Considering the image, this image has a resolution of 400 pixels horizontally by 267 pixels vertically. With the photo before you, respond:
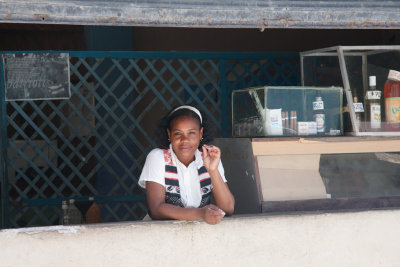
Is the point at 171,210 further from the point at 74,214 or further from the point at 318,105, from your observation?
the point at 74,214

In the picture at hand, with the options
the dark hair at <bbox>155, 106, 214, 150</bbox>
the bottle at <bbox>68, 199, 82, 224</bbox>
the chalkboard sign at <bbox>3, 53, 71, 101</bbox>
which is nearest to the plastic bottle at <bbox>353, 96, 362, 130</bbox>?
the dark hair at <bbox>155, 106, 214, 150</bbox>

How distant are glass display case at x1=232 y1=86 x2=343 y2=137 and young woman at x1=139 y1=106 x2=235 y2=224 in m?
0.45

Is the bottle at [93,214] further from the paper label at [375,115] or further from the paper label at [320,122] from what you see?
the paper label at [375,115]

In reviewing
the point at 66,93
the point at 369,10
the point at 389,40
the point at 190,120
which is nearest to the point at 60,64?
the point at 66,93

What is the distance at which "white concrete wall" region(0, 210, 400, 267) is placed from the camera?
284 centimetres

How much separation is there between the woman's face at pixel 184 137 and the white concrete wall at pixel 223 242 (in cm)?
42

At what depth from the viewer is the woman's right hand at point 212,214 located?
279cm

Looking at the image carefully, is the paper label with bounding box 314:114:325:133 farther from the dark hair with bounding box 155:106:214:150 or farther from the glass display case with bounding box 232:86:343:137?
the dark hair with bounding box 155:106:214:150

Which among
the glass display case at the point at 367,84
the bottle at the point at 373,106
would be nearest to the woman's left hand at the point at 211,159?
the glass display case at the point at 367,84

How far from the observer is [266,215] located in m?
3.10

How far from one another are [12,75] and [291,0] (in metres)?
2.87

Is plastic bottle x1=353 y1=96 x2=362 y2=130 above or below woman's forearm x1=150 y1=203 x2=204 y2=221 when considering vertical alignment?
above

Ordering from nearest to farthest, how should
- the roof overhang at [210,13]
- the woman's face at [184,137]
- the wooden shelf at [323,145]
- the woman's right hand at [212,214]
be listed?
the roof overhang at [210,13]
the woman's right hand at [212,214]
the woman's face at [184,137]
the wooden shelf at [323,145]

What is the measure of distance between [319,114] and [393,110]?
0.50m
